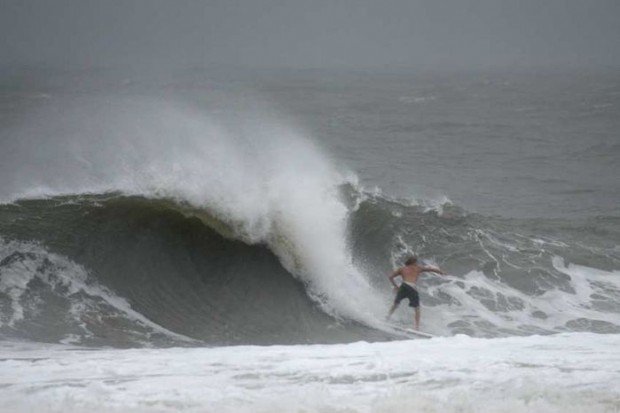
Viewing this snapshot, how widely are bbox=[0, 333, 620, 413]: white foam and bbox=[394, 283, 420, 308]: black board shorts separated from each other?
12.0 ft

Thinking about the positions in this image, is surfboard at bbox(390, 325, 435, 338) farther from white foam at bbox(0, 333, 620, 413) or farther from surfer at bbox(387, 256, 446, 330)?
white foam at bbox(0, 333, 620, 413)

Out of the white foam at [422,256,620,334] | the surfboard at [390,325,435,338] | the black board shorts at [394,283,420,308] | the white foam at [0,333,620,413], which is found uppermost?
the white foam at [0,333,620,413]

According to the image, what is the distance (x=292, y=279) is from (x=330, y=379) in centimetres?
585

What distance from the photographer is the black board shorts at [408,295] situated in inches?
388

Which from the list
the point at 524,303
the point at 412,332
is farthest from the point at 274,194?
the point at 524,303

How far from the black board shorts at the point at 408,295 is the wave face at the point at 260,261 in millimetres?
350

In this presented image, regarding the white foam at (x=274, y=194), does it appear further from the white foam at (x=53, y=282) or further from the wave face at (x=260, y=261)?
the white foam at (x=53, y=282)

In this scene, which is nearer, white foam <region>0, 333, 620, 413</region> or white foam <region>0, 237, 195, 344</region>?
white foam <region>0, 333, 620, 413</region>

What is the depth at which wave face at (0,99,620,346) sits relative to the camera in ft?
30.0

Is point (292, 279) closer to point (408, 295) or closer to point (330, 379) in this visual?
point (408, 295)

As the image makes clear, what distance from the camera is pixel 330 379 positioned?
16.0ft

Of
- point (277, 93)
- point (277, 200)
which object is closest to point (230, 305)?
point (277, 200)

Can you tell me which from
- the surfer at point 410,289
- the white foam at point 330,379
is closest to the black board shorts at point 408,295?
the surfer at point 410,289

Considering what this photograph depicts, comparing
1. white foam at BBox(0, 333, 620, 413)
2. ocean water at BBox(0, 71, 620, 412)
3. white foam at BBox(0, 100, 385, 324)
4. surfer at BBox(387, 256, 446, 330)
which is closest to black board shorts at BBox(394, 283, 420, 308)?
surfer at BBox(387, 256, 446, 330)
